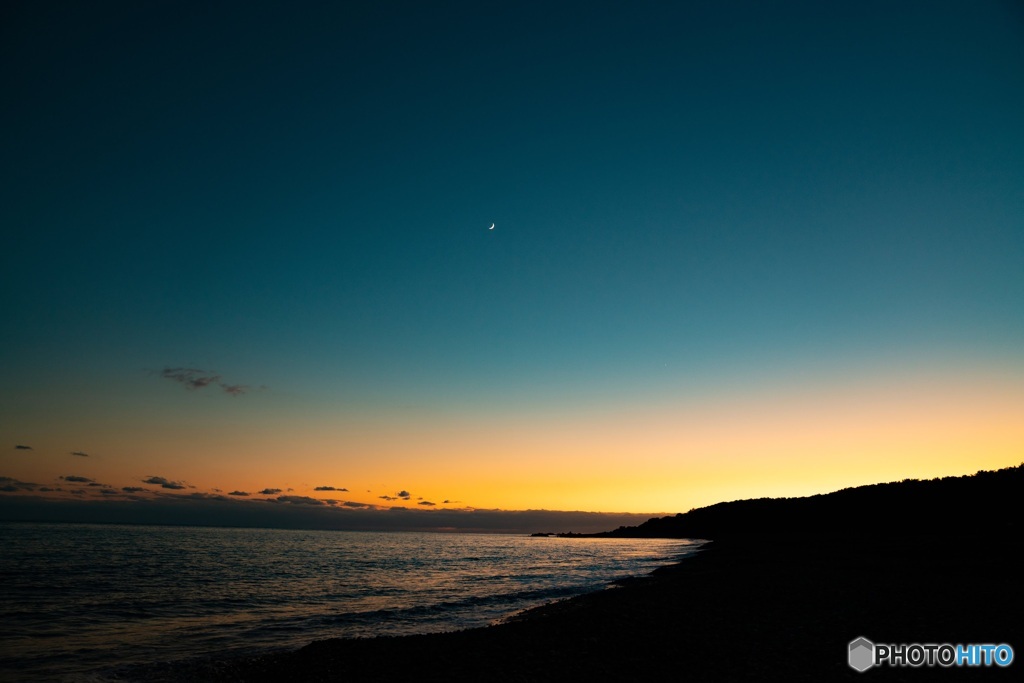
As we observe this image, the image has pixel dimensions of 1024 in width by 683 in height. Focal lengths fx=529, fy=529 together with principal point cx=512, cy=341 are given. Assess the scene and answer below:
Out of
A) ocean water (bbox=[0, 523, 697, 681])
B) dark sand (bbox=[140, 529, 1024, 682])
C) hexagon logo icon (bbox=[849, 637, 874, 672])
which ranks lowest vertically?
ocean water (bbox=[0, 523, 697, 681])

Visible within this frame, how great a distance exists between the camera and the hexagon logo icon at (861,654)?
13.5m

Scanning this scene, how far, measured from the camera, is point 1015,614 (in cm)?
1842

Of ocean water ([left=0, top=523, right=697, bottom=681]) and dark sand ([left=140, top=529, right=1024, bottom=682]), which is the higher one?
dark sand ([left=140, top=529, right=1024, bottom=682])

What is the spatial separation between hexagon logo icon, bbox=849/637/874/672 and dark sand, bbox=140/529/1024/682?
0.26 m

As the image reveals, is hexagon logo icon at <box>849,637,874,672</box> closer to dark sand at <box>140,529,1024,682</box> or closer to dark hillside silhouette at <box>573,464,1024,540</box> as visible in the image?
Result: dark sand at <box>140,529,1024,682</box>

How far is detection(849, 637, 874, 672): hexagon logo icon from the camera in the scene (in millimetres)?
13515

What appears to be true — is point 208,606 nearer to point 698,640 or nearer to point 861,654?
point 698,640

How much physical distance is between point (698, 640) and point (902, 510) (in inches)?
4295

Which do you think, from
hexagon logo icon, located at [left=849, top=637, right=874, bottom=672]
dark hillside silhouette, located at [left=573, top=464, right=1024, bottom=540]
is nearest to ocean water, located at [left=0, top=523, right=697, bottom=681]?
hexagon logo icon, located at [left=849, top=637, right=874, bottom=672]

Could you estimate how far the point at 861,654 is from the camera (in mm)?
14508

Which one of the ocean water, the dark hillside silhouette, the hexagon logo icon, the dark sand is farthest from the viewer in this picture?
the dark hillside silhouette

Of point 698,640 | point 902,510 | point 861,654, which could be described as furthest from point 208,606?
point 902,510

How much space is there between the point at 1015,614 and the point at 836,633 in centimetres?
717

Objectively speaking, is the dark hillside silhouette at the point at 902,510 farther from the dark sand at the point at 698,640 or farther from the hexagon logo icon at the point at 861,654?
the hexagon logo icon at the point at 861,654
